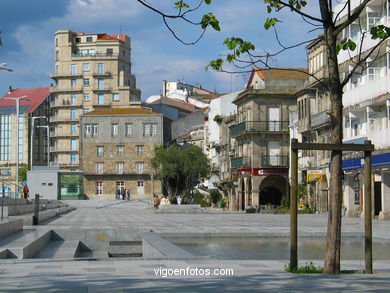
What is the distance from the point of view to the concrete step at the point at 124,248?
71.4 feet

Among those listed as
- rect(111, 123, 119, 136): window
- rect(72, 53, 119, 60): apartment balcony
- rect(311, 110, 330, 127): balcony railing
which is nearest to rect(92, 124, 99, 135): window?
rect(111, 123, 119, 136): window

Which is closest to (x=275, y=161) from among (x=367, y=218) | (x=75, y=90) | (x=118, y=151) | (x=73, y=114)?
(x=118, y=151)

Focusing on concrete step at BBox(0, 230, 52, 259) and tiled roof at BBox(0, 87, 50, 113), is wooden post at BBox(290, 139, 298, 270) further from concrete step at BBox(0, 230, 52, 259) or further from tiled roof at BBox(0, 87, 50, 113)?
tiled roof at BBox(0, 87, 50, 113)

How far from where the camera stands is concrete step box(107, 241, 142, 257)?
21.8 metres

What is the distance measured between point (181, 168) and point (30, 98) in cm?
6730

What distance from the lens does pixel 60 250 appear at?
61.9 ft

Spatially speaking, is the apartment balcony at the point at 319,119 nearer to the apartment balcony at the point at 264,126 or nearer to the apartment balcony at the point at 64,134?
the apartment balcony at the point at 264,126

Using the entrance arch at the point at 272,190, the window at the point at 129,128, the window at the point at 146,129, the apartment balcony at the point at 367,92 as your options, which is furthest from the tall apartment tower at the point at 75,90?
the apartment balcony at the point at 367,92

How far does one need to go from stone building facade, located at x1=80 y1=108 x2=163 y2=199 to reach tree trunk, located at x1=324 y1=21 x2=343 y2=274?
92375mm

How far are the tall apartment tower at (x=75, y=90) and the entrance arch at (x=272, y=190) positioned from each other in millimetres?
58268

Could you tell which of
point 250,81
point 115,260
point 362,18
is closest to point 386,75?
point 362,18

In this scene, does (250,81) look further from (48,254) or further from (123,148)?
(48,254)

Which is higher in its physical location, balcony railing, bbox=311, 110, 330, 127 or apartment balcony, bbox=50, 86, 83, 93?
apartment balcony, bbox=50, 86, 83, 93

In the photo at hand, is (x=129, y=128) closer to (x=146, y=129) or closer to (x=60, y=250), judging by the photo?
(x=146, y=129)
